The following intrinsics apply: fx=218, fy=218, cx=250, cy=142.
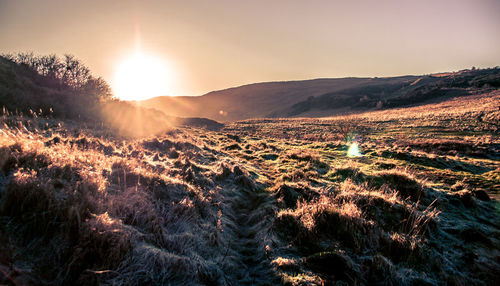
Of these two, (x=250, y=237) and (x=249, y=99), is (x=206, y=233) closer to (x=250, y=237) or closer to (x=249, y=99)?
(x=250, y=237)

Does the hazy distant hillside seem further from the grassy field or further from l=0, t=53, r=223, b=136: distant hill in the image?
the grassy field

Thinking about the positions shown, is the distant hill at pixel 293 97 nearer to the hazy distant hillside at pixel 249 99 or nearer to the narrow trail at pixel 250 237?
the hazy distant hillside at pixel 249 99

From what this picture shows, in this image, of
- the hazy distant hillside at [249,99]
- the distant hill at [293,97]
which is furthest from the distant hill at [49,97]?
the hazy distant hillside at [249,99]

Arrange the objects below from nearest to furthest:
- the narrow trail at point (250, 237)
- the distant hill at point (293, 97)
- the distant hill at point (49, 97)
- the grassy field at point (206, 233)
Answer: the grassy field at point (206, 233) < the narrow trail at point (250, 237) < the distant hill at point (49, 97) < the distant hill at point (293, 97)

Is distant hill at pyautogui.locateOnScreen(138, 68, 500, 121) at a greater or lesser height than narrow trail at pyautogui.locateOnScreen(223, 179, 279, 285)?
greater

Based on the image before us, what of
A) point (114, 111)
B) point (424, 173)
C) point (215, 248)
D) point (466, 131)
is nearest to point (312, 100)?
point (466, 131)

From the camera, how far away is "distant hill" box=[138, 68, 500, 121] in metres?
108

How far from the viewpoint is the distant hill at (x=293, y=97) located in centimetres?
10818

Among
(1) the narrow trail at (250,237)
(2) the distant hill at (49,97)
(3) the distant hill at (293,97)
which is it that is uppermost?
(3) the distant hill at (293,97)

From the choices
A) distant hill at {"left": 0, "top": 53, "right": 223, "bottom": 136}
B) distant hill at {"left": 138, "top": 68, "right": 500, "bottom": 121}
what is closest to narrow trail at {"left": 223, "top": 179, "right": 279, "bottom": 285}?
distant hill at {"left": 0, "top": 53, "right": 223, "bottom": 136}

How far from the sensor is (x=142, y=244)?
3246mm

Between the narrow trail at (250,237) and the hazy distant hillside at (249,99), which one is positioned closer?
the narrow trail at (250,237)

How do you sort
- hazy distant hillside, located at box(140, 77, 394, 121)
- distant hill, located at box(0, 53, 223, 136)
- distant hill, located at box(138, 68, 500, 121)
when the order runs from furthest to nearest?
hazy distant hillside, located at box(140, 77, 394, 121)
distant hill, located at box(138, 68, 500, 121)
distant hill, located at box(0, 53, 223, 136)

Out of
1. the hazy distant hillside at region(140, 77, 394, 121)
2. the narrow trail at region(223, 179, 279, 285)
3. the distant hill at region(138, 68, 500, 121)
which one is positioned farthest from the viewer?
the hazy distant hillside at region(140, 77, 394, 121)
